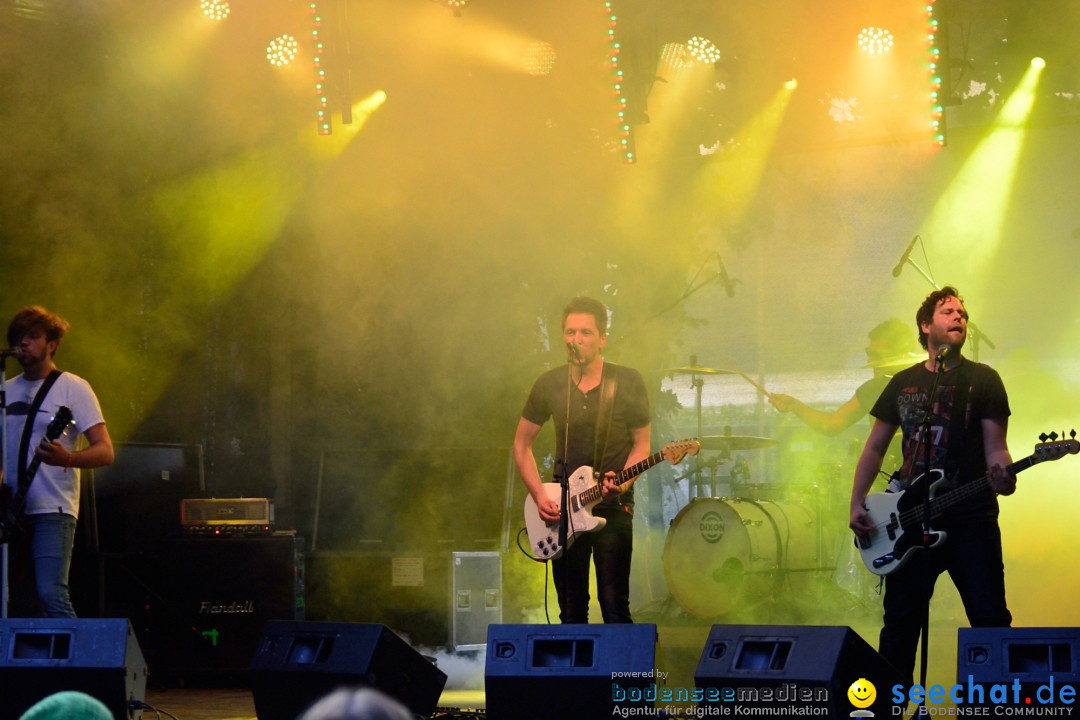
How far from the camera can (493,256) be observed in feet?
27.9

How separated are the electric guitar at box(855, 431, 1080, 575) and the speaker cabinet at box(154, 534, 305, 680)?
3.56 meters

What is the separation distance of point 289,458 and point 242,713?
267cm

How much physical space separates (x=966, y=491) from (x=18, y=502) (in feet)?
13.3

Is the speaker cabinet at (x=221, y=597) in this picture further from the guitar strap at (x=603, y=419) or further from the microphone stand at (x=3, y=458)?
the guitar strap at (x=603, y=419)

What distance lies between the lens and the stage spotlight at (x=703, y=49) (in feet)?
26.8

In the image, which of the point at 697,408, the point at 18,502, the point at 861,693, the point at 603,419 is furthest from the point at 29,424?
the point at 697,408

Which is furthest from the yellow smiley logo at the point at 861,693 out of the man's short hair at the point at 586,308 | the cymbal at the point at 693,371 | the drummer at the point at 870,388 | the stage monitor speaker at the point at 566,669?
the cymbal at the point at 693,371

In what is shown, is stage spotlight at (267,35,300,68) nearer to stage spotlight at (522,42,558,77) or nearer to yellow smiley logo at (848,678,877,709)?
stage spotlight at (522,42,558,77)

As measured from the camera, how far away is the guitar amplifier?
7.05 metres

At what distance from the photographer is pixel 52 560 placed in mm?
5270

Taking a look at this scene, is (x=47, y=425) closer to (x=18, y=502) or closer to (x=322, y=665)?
(x=18, y=502)

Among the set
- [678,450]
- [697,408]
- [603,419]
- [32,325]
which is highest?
[32,325]

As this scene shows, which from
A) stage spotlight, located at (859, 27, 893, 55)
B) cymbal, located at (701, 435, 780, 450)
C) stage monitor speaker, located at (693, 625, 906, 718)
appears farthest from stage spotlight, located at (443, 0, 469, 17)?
stage monitor speaker, located at (693, 625, 906, 718)

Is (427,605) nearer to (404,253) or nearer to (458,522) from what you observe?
(458,522)
